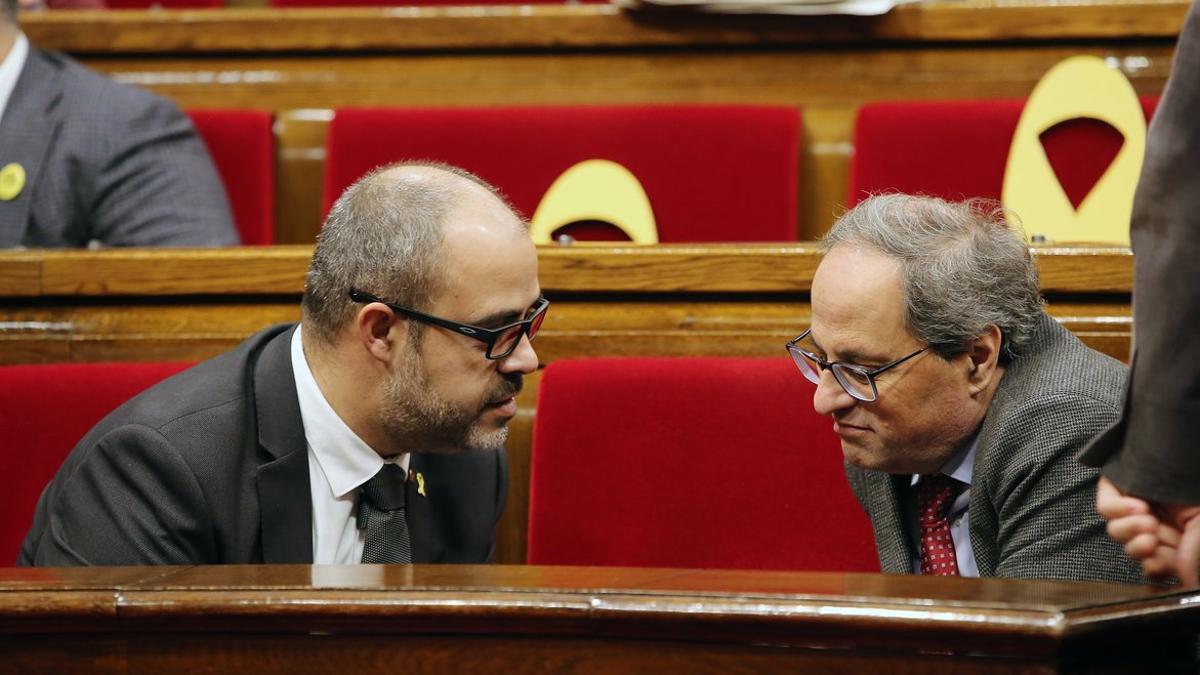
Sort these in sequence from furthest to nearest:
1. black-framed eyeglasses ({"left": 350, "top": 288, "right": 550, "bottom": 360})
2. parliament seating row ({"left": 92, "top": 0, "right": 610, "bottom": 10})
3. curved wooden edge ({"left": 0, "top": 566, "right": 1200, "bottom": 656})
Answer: parliament seating row ({"left": 92, "top": 0, "right": 610, "bottom": 10}) < black-framed eyeglasses ({"left": 350, "top": 288, "right": 550, "bottom": 360}) < curved wooden edge ({"left": 0, "top": 566, "right": 1200, "bottom": 656})

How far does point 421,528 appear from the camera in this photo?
73 centimetres

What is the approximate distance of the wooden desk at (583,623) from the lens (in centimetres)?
39

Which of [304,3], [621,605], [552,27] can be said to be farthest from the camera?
[304,3]

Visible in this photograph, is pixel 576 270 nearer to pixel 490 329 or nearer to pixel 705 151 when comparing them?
pixel 490 329

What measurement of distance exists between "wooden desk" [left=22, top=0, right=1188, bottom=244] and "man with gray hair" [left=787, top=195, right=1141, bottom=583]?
1.48 ft

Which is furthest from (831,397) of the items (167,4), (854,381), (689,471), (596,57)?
(167,4)

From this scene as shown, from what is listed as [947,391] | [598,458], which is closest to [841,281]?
[947,391]

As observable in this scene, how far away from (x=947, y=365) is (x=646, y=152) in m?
0.46

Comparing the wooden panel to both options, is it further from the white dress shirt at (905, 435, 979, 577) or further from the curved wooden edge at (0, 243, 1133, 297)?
the white dress shirt at (905, 435, 979, 577)

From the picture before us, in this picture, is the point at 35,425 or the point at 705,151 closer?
the point at 35,425

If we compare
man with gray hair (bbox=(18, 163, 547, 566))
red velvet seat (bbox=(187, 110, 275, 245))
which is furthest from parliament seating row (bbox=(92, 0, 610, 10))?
man with gray hair (bbox=(18, 163, 547, 566))

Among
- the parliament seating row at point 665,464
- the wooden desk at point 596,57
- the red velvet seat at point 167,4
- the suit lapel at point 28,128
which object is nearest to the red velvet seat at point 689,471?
the parliament seating row at point 665,464

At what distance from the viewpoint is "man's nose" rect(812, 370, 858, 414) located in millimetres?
614

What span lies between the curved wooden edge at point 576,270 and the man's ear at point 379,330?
15cm
